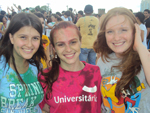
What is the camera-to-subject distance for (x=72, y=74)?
5.25 ft

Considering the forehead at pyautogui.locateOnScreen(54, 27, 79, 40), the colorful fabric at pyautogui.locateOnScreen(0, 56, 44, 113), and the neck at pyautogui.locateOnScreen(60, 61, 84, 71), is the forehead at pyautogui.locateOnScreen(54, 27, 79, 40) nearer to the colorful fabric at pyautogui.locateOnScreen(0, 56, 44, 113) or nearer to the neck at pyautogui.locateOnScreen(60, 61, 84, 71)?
the neck at pyautogui.locateOnScreen(60, 61, 84, 71)

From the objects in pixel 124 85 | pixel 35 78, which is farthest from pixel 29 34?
pixel 124 85

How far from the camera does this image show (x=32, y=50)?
1.60 meters

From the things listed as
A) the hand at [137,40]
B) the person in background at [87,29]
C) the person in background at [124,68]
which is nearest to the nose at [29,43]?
the person in background at [124,68]

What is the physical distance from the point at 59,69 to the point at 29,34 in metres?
0.54

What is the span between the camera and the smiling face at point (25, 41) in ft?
4.94

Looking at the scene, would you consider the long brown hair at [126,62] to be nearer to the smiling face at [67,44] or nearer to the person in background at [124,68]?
the person in background at [124,68]

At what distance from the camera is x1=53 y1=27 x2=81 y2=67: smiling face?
1607mm

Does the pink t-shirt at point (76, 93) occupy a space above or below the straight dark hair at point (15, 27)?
below

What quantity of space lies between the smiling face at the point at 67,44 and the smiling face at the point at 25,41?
0.85 ft

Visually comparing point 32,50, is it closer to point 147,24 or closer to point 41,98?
point 41,98

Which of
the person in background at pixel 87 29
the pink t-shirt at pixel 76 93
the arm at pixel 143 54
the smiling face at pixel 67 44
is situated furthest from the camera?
the person in background at pixel 87 29

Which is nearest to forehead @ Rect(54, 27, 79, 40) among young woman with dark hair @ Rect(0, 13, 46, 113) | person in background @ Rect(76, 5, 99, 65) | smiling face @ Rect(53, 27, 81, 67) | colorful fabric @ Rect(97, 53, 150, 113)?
smiling face @ Rect(53, 27, 81, 67)

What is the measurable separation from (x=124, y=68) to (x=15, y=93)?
3.96 feet
